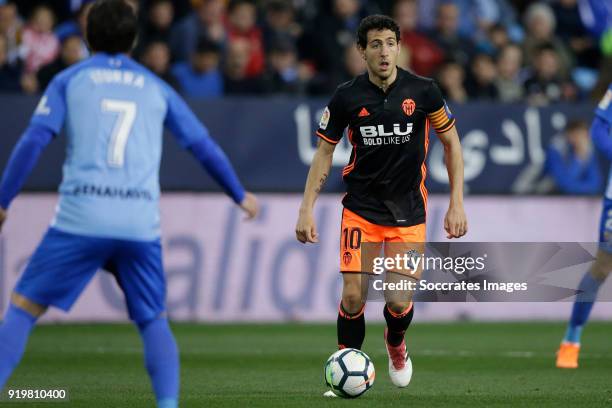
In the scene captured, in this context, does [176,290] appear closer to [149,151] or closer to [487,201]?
[487,201]

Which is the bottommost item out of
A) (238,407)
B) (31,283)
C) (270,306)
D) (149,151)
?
(270,306)

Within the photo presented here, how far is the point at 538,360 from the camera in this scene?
11.0 m

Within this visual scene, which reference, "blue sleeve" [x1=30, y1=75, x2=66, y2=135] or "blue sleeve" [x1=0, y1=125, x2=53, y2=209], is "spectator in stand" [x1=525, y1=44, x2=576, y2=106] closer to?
"blue sleeve" [x1=30, y1=75, x2=66, y2=135]

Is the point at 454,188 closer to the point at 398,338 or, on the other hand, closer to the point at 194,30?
the point at 398,338

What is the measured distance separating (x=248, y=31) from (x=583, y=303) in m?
7.99

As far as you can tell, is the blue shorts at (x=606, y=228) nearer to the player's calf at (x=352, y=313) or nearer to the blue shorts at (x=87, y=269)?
the player's calf at (x=352, y=313)

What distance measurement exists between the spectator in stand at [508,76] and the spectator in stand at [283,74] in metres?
3.04

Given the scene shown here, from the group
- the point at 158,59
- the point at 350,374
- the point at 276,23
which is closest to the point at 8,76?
the point at 158,59

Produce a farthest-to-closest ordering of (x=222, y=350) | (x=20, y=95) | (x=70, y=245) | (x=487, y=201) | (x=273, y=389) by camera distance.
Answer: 1. (x=487, y=201)
2. (x=20, y=95)
3. (x=222, y=350)
4. (x=273, y=389)
5. (x=70, y=245)

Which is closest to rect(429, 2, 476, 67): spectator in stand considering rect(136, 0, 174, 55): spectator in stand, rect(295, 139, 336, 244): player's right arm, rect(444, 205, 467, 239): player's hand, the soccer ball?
rect(136, 0, 174, 55): spectator in stand

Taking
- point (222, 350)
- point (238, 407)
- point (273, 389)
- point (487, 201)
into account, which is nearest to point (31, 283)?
point (238, 407)

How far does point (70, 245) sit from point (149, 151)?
1.95 ft

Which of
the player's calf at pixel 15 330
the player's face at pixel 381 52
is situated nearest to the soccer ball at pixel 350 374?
the player's face at pixel 381 52

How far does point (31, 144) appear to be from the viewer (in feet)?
19.6
